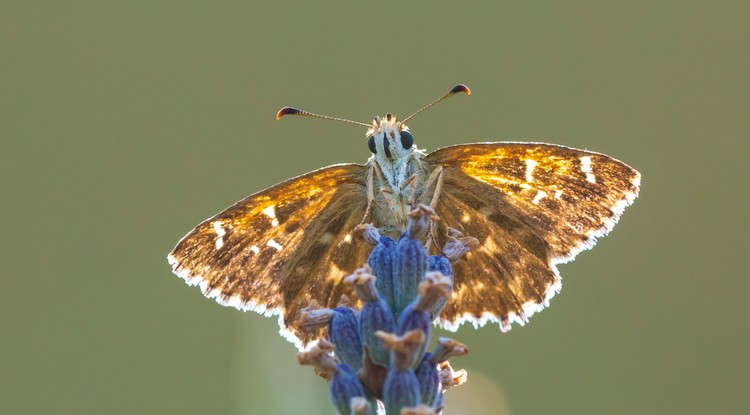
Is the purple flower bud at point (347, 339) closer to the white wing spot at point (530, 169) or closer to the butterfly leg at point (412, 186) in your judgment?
the butterfly leg at point (412, 186)

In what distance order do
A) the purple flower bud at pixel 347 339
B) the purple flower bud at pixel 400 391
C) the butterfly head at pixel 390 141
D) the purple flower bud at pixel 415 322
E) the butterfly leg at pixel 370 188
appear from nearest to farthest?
the purple flower bud at pixel 400 391 < the purple flower bud at pixel 415 322 < the purple flower bud at pixel 347 339 < the butterfly leg at pixel 370 188 < the butterfly head at pixel 390 141

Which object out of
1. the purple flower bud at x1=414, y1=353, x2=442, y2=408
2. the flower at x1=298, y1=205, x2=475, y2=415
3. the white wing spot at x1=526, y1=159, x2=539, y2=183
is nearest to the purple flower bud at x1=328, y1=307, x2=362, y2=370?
the flower at x1=298, y1=205, x2=475, y2=415

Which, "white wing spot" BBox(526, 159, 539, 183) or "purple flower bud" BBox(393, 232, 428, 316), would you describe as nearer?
"purple flower bud" BBox(393, 232, 428, 316)

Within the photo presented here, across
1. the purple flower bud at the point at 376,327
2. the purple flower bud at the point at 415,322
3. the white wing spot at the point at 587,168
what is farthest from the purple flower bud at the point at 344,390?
the white wing spot at the point at 587,168

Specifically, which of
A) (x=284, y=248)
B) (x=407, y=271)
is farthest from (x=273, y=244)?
(x=407, y=271)

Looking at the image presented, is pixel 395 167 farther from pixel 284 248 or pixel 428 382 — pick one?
pixel 428 382

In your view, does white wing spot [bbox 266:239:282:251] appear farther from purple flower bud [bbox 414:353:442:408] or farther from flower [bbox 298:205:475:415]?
purple flower bud [bbox 414:353:442:408]

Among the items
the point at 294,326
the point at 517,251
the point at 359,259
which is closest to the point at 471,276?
the point at 517,251
